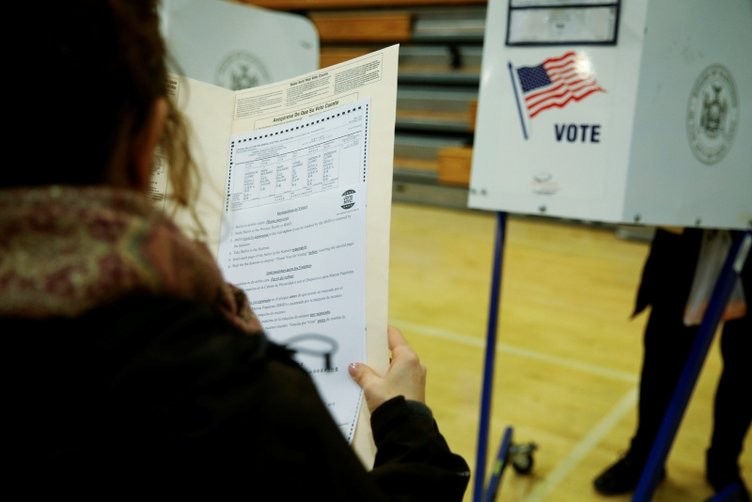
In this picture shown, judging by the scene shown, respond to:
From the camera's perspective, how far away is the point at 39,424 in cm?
38

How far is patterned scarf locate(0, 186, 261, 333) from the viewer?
37cm

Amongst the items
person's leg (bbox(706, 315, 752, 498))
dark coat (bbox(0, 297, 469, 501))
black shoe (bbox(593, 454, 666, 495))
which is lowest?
black shoe (bbox(593, 454, 666, 495))

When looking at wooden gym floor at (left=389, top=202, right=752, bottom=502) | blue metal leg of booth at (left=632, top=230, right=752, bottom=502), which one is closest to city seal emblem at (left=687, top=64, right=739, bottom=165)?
blue metal leg of booth at (left=632, top=230, right=752, bottom=502)

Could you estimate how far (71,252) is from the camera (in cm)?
38

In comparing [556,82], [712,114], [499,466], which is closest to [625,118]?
[556,82]

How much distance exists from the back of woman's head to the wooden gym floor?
5.22 ft

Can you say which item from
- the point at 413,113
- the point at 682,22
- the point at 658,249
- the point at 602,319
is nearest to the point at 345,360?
the point at 682,22

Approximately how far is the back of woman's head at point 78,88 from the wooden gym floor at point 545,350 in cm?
159

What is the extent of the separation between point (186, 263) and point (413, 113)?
226 inches

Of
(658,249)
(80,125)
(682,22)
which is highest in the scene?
(682,22)

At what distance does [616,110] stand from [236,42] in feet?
3.71

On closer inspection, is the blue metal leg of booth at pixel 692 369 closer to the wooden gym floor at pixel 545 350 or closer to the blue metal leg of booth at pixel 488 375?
the blue metal leg of booth at pixel 488 375

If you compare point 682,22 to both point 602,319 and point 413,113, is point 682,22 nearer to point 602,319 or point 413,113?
point 602,319

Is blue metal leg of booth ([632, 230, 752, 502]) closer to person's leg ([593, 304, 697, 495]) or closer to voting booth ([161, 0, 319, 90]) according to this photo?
person's leg ([593, 304, 697, 495])
